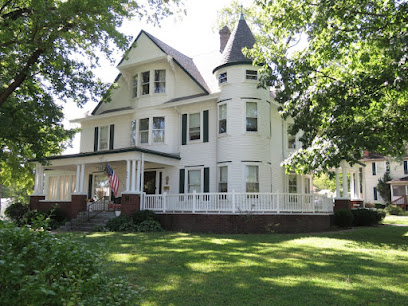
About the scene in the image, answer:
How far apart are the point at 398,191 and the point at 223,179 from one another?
103ft

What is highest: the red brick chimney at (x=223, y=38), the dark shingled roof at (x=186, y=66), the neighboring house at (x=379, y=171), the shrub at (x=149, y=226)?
the red brick chimney at (x=223, y=38)

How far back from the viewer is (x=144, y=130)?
69.3 feet

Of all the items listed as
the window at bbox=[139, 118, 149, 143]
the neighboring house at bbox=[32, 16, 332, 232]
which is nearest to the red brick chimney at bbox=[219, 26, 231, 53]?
the neighboring house at bbox=[32, 16, 332, 232]

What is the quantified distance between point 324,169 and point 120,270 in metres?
8.54

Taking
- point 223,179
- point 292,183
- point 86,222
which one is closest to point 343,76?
point 223,179

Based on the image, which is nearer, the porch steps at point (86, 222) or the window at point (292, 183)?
the porch steps at point (86, 222)

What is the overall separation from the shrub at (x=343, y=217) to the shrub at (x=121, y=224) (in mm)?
10743

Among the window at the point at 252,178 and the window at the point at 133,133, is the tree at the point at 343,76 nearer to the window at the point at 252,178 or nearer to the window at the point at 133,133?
the window at the point at 252,178

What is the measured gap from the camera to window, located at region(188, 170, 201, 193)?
63.6 ft

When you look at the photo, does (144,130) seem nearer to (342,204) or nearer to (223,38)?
(223,38)

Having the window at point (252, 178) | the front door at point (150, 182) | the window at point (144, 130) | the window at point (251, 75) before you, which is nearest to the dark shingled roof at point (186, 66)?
the window at point (251, 75)

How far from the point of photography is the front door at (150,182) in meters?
20.7

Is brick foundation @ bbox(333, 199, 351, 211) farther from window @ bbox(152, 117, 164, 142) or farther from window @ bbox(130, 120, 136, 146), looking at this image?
window @ bbox(130, 120, 136, 146)

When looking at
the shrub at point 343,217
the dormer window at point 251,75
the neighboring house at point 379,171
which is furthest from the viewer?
the neighboring house at point 379,171
